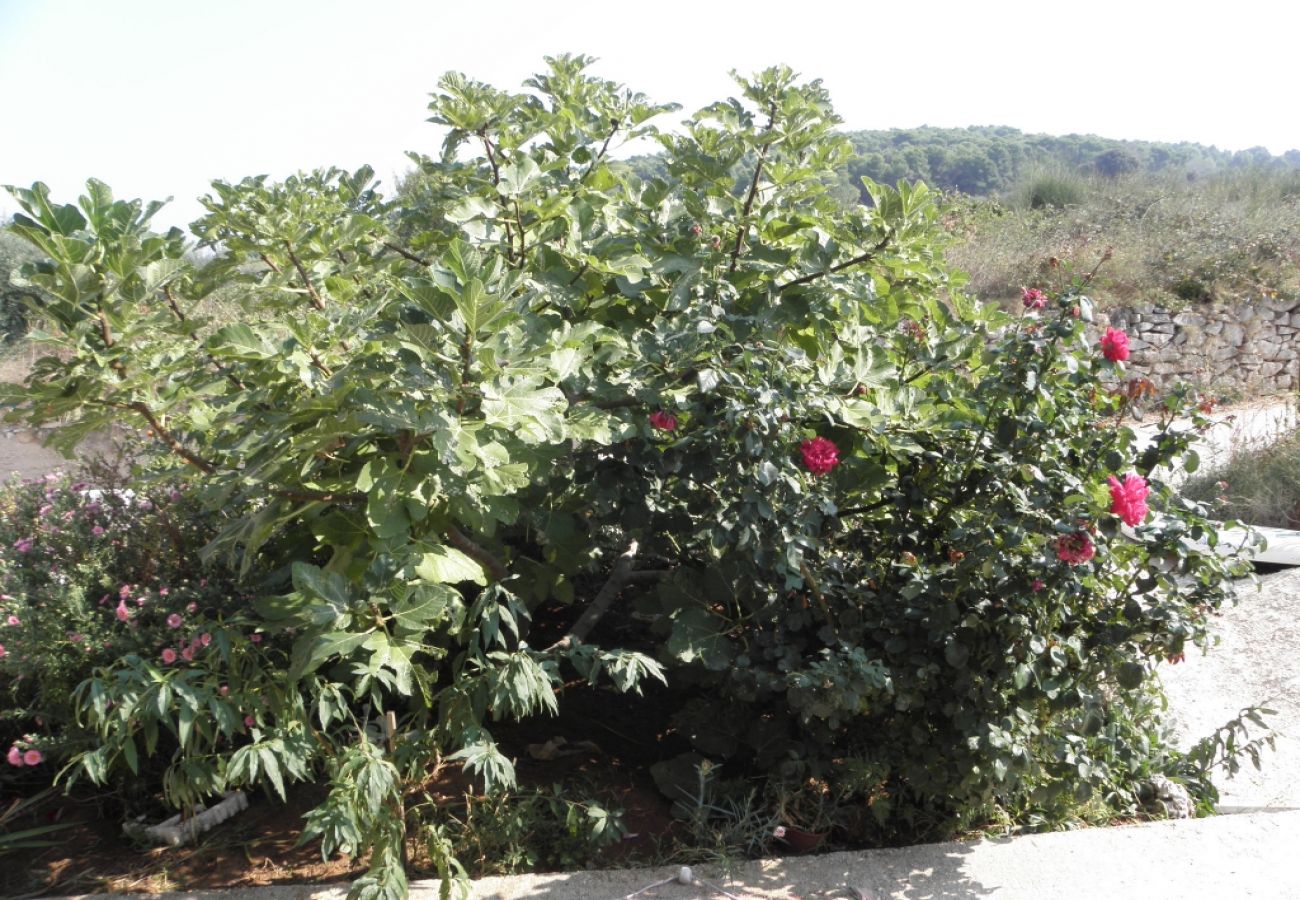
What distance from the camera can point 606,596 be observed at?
3.21 meters

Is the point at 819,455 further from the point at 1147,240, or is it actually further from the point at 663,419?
the point at 1147,240

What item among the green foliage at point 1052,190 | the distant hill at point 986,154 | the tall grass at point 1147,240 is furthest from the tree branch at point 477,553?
the distant hill at point 986,154

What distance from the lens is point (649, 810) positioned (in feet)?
9.20

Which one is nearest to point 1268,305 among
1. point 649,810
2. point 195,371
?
point 649,810

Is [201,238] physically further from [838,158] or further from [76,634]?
[838,158]

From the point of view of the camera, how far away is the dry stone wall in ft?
36.0

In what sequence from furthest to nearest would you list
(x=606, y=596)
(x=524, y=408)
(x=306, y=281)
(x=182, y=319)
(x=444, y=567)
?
(x=606, y=596) < (x=306, y=281) < (x=182, y=319) < (x=444, y=567) < (x=524, y=408)

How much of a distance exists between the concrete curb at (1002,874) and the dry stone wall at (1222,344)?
8.93m

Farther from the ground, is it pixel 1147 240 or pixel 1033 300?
pixel 1147 240

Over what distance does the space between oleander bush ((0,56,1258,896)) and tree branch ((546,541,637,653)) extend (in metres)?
0.18

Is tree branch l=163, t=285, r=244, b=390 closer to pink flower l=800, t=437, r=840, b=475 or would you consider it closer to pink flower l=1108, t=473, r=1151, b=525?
pink flower l=800, t=437, r=840, b=475

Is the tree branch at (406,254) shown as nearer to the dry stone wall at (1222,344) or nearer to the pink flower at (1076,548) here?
the pink flower at (1076,548)

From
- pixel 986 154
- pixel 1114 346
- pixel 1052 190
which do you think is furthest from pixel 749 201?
pixel 986 154

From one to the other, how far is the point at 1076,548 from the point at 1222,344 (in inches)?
425
